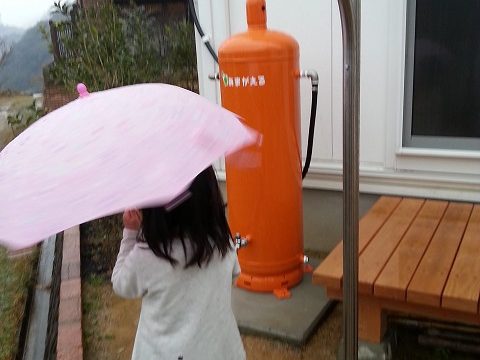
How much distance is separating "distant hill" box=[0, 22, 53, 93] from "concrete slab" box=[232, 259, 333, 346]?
191 cm

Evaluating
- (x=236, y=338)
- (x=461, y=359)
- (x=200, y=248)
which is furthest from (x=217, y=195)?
(x=461, y=359)

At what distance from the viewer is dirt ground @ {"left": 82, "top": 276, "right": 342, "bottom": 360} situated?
2.72 m

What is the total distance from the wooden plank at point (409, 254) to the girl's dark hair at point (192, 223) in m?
1.03

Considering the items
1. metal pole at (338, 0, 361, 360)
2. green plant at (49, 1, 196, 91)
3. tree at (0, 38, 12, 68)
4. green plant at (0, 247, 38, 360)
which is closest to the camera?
metal pole at (338, 0, 361, 360)

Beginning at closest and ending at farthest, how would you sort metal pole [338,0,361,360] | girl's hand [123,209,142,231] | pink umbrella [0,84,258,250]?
pink umbrella [0,84,258,250]
metal pole [338,0,361,360]
girl's hand [123,209,142,231]

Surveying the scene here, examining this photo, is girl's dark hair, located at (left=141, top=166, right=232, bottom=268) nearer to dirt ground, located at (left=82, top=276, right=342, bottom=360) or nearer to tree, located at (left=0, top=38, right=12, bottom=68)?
dirt ground, located at (left=82, top=276, right=342, bottom=360)

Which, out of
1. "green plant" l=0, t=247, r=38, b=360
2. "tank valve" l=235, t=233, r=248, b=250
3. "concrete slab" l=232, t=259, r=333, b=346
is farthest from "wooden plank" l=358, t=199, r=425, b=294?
"green plant" l=0, t=247, r=38, b=360

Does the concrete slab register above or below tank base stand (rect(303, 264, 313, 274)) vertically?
below

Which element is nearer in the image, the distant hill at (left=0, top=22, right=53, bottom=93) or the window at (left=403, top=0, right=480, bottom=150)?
the window at (left=403, top=0, right=480, bottom=150)

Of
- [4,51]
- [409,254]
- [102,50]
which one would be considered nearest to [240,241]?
[409,254]

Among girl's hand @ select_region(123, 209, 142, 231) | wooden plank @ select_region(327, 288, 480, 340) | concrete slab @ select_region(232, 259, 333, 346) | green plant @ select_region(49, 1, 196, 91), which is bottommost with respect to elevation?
concrete slab @ select_region(232, 259, 333, 346)

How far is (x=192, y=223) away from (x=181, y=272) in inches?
6.0

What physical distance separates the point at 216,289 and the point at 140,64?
3.39m

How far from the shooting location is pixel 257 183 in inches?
119
